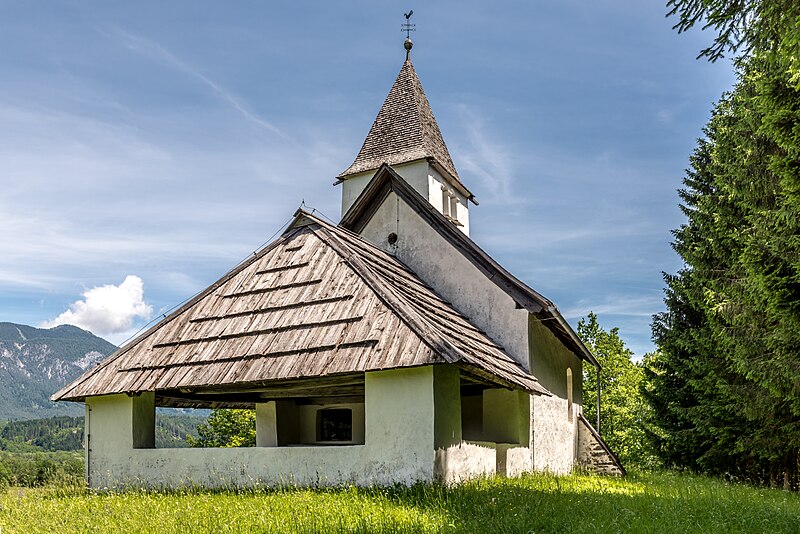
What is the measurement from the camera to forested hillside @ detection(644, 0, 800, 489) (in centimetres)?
1095

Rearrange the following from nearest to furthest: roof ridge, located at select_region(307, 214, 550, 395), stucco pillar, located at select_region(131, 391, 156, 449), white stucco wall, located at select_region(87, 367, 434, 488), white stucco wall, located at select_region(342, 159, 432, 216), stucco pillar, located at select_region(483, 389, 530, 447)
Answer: roof ridge, located at select_region(307, 214, 550, 395) → white stucco wall, located at select_region(87, 367, 434, 488) → stucco pillar, located at select_region(131, 391, 156, 449) → stucco pillar, located at select_region(483, 389, 530, 447) → white stucco wall, located at select_region(342, 159, 432, 216)

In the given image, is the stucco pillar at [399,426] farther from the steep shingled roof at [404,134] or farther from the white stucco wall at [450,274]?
the steep shingled roof at [404,134]

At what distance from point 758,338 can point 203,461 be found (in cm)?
1252

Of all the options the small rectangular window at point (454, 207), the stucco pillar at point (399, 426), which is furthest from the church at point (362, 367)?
the small rectangular window at point (454, 207)

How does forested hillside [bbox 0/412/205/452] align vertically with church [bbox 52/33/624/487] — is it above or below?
below

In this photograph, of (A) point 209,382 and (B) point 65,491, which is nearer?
(A) point 209,382

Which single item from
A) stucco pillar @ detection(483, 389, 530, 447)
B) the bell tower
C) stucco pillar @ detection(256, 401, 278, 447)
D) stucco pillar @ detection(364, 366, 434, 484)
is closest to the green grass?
stucco pillar @ detection(364, 366, 434, 484)

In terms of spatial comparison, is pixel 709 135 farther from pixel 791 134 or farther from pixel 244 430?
pixel 244 430

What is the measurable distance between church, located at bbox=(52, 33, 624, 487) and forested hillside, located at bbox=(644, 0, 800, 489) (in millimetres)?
3913

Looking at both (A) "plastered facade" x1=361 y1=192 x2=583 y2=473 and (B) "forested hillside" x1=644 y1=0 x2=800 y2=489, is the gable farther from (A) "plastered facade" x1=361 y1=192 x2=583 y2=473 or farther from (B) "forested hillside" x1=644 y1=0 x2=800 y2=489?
(B) "forested hillside" x1=644 y1=0 x2=800 y2=489

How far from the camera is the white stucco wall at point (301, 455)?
1052 cm

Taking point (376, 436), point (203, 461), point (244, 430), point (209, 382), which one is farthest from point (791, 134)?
point (244, 430)

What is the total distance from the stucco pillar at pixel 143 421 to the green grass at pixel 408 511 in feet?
4.98

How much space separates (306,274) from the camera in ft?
43.7
